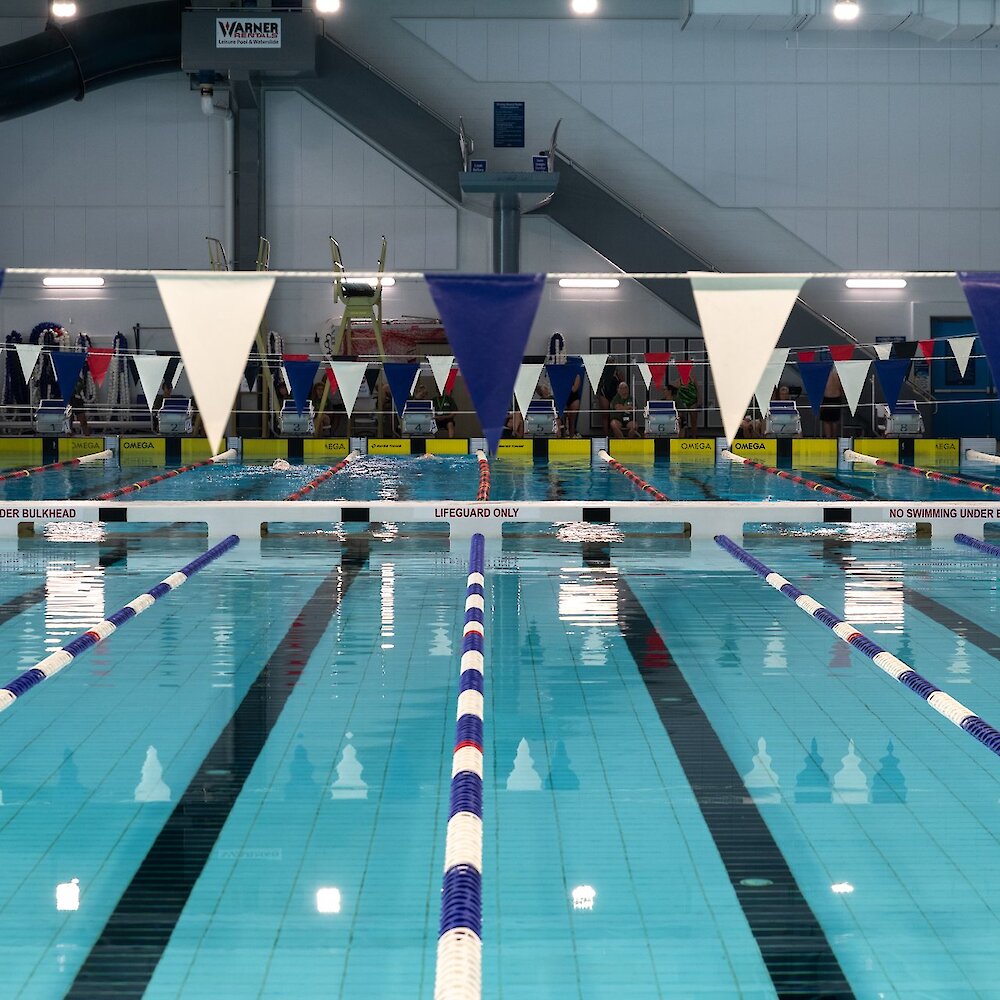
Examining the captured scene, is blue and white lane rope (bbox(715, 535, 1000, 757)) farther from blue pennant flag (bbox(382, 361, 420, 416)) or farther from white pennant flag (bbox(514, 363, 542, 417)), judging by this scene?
blue pennant flag (bbox(382, 361, 420, 416))

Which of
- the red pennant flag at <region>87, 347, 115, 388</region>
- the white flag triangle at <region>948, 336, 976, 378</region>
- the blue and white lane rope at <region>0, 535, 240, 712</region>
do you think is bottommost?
the blue and white lane rope at <region>0, 535, 240, 712</region>

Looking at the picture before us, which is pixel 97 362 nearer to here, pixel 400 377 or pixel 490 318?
pixel 400 377

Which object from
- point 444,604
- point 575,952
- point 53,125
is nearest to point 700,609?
point 444,604

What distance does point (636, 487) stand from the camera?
35.8 feet

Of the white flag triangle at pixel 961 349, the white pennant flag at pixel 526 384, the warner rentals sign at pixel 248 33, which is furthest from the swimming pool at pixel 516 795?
the warner rentals sign at pixel 248 33

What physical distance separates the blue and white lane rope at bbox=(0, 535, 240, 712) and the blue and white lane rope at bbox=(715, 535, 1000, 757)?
2680mm

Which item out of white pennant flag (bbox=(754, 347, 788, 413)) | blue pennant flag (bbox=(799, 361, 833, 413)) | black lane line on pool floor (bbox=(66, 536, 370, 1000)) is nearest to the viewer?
black lane line on pool floor (bbox=(66, 536, 370, 1000))

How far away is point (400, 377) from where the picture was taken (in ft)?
42.2

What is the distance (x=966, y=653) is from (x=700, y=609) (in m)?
1.22

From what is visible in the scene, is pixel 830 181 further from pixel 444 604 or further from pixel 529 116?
pixel 444 604

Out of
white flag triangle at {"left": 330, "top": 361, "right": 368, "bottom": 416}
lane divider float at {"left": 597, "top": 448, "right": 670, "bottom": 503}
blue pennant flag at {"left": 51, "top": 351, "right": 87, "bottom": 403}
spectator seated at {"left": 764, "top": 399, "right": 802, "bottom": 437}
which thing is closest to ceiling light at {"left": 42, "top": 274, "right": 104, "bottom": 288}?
blue pennant flag at {"left": 51, "top": 351, "right": 87, "bottom": 403}

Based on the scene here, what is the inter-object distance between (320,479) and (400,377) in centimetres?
271

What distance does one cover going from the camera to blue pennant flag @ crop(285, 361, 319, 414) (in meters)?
11.8

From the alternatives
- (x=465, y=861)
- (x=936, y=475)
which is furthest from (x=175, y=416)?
(x=465, y=861)
